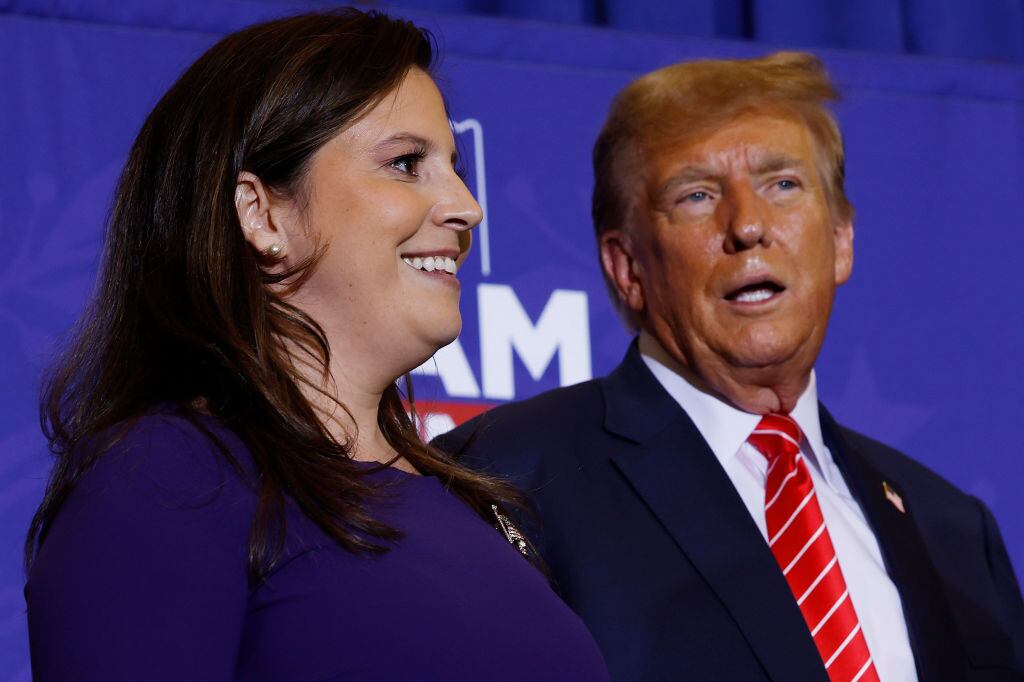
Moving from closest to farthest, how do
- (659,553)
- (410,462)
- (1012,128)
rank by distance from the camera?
(410,462) → (659,553) → (1012,128)

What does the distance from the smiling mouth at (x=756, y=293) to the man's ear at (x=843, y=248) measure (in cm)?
17

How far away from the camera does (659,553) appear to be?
159 centimetres

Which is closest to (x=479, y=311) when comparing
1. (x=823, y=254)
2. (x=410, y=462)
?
(x=823, y=254)

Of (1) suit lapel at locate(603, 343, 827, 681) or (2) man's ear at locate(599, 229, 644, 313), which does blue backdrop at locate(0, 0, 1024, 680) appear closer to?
(2) man's ear at locate(599, 229, 644, 313)

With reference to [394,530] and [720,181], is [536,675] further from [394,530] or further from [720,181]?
[720,181]

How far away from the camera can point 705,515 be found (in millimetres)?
1623

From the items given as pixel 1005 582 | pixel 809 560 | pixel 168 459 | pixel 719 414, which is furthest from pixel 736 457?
pixel 168 459

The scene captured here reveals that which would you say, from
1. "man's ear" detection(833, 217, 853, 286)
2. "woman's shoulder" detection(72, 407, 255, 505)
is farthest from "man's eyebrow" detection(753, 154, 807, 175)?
"woman's shoulder" detection(72, 407, 255, 505)

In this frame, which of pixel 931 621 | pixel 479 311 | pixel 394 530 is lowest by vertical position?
pixel 931 621

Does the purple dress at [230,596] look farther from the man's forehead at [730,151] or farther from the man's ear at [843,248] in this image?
the man's ear at [843,248]

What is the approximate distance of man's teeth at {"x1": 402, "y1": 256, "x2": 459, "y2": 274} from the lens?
49.4 inches

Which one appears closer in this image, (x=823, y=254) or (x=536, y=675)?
(x=536, y=675)

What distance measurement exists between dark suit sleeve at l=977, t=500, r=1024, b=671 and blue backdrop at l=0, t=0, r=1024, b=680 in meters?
0.39

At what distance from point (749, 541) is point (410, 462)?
453mm
